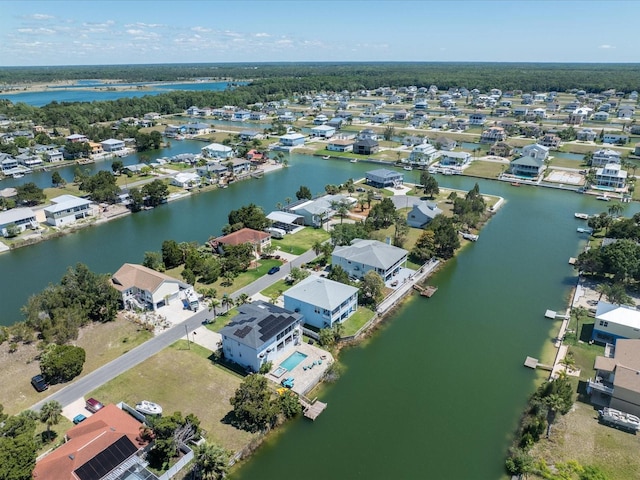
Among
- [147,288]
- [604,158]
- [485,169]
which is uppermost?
[604,158]

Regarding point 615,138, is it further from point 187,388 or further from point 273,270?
point 187,388

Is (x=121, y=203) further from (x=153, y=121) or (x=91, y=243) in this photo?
(x=153, y=121)

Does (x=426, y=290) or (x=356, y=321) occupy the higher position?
(x=426, y=290)

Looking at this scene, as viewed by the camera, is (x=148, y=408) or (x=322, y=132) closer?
(x=148, y=408)

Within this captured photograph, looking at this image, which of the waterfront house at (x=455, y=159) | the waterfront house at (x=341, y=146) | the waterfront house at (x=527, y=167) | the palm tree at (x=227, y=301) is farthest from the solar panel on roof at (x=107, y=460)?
the waterfront house at (x=341, y=146)

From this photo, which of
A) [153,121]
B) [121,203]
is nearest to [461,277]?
[121,203]

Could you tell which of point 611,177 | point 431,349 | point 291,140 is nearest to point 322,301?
point 431,349
